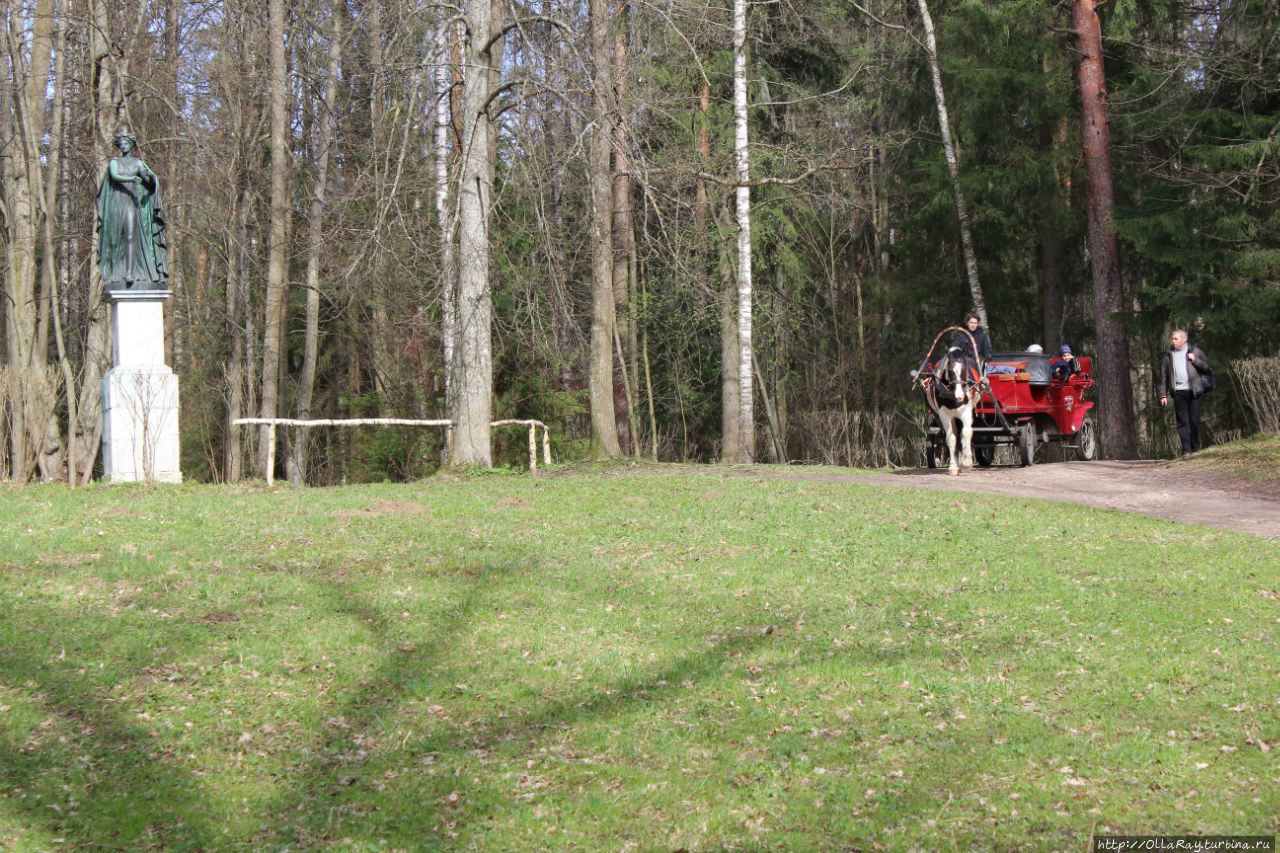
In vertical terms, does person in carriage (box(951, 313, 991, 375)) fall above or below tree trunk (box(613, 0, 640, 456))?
below

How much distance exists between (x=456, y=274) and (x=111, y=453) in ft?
19.4

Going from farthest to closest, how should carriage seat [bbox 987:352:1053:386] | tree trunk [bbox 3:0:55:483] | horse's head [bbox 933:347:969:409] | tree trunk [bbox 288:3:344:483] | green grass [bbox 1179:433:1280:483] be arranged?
1. tree trunk [bbox 288:3:344:483]
2. tree trunk [bbox 3:0:55:483]
3. carriage seat [bbox 987:352:1053:386]
4. horse's head [bbox 933:347:969:409]
5. green grass [bbox 1179:433:1280:483]

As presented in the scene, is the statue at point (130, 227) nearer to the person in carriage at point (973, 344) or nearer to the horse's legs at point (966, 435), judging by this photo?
the person in carriage at point (973, 344)

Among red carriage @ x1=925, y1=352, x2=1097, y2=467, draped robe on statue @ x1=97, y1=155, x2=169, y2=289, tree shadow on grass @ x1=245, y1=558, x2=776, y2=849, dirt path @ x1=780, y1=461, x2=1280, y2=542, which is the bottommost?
tree shadow on grass @ x1=245, y1=558, x2=776, y2=849

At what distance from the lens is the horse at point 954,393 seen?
17.8m

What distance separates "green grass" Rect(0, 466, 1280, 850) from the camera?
19.5ft

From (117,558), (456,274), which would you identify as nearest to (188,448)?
(456,274)

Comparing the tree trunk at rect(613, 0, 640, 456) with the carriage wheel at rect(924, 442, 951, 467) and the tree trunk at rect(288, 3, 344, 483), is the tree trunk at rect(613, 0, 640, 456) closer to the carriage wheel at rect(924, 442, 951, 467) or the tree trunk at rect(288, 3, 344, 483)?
the carriage wheel at rect(924, 442, 951, 467)

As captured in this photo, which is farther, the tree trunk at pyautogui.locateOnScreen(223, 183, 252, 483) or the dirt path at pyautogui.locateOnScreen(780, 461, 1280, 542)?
the tree trunk at pyautogui.locateOnScreen(223, 183, 252, 483)

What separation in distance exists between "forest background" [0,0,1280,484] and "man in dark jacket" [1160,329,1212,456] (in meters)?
1.35

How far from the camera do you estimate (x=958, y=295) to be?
31750 millimetres

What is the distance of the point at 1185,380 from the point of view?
18797 millimetres

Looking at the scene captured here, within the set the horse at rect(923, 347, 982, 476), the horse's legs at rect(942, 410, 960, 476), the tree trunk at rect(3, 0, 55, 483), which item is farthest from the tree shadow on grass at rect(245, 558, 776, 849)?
the tree trunk at rect(3, 0, 55, 483)

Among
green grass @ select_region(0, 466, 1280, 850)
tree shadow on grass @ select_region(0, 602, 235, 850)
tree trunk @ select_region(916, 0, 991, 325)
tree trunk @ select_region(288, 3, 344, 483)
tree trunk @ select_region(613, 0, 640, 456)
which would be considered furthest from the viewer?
tree trunk @ select_region(916, 0, 991, 325)
